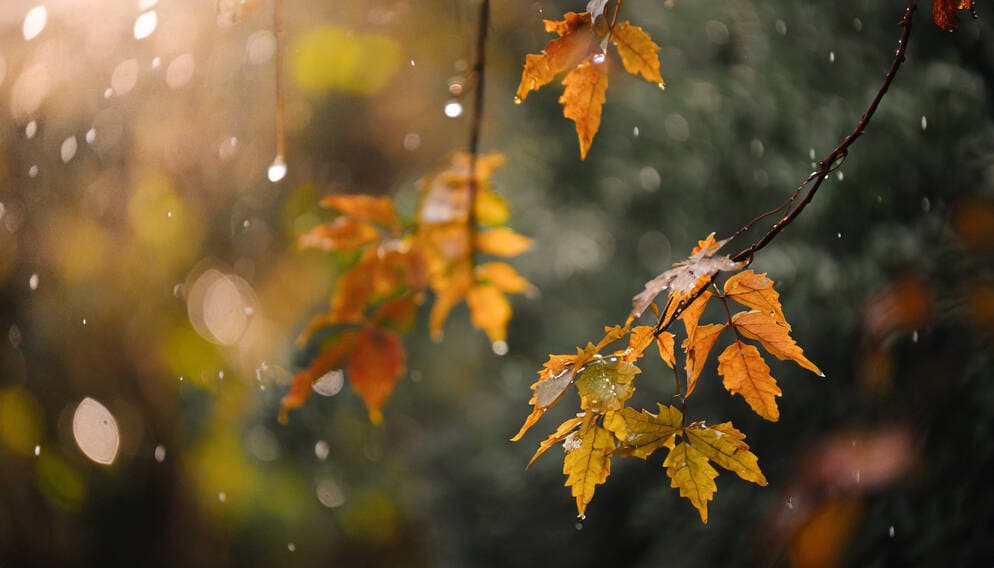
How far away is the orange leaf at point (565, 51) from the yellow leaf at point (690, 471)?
283 mm

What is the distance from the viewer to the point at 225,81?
4.88 ft

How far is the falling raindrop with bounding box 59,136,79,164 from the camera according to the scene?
153 centimetres

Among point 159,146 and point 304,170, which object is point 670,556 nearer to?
point 304,170

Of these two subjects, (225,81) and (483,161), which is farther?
(225,81)

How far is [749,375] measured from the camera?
0.51m

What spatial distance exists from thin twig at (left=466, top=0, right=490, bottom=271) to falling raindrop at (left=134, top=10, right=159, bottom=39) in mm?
1033

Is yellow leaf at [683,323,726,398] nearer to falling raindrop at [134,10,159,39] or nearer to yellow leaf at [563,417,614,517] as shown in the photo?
yellow leaf at [563,417,614,517]

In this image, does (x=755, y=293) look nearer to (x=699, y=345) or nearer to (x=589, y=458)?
(x=699, y=345)

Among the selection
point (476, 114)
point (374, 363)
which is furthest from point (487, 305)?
point (476, 114)

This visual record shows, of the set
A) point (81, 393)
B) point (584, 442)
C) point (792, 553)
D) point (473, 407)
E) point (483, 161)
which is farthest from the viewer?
point (81, 393)

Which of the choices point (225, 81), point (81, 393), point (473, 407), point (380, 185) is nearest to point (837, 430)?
point (473, 407)

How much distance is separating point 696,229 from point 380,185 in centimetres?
62

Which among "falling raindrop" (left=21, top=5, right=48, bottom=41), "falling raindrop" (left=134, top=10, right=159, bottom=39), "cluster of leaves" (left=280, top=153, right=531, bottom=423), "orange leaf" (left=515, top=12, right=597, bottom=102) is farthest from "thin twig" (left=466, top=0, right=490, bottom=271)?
"falling raindrop" (left=21, top=5, right=48, bottom=41)

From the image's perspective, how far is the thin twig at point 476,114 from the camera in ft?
2.03
